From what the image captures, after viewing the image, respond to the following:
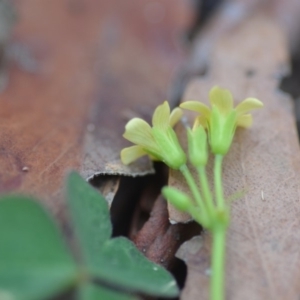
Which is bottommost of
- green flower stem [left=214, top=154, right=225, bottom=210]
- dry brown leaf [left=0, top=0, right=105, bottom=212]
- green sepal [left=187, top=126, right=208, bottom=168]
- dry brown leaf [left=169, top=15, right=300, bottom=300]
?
dry brown leaf [left=169, top=15, right=300, bottom=300]

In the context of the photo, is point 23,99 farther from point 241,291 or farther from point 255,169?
point 241,291

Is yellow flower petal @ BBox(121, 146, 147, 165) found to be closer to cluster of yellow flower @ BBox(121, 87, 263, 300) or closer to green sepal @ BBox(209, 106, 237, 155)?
cluster of yellow flower @ BBox(121, 87, 263, 300)

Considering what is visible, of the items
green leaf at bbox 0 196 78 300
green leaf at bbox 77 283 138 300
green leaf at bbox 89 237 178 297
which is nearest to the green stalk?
green leaf at bbox 89 237 178 297

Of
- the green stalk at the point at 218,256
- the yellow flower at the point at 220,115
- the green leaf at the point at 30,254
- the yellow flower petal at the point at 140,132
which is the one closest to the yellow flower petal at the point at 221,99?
the yellow flower at the point at 220,115

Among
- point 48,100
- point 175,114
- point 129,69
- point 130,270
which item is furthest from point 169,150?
point 129,69

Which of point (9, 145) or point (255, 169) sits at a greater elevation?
point (9, 145)

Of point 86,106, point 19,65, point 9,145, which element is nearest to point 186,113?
point 86,106

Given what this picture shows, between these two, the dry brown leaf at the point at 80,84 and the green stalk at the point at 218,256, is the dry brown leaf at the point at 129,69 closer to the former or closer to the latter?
the dry brown leaf at the point at 80,84
